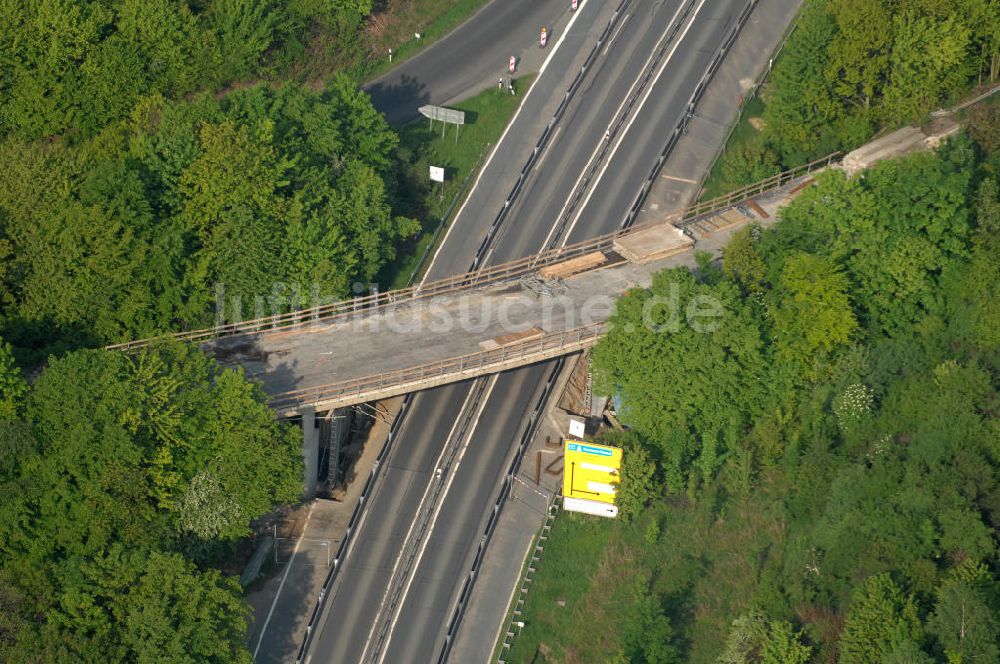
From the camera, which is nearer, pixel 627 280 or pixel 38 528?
pixel 38 528

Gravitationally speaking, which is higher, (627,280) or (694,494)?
(627,280)

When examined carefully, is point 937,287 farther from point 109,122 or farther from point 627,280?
point 109,122

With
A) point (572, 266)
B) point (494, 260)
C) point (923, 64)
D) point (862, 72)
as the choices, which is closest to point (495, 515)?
point (572, 266)

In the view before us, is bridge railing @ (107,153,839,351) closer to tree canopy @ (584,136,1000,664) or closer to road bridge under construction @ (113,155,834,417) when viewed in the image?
road bridge under construction @ (113,155,834,417)

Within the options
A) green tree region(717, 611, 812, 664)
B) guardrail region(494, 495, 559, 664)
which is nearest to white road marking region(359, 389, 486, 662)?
guardrail region(494, 495, 559, 664)

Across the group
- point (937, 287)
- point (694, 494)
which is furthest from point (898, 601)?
point (937, 287)

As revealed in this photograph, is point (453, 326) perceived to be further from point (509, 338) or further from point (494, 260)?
point (494, 260)

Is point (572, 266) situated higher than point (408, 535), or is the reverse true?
point (572, 266)
